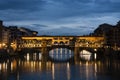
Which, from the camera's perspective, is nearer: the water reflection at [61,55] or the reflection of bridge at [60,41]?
the water reflection at [61,55]

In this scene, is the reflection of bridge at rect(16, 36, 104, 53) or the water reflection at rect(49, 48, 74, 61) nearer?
the water reflection at rect(49, 48, 74, 61)

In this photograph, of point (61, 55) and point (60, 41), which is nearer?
point (61, 55)

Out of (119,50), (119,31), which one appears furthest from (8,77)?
(119,31)

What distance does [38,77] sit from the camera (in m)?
49.6

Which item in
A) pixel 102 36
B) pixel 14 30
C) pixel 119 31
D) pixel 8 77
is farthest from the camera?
pixel 14 30

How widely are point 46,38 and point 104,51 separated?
74.0 ft

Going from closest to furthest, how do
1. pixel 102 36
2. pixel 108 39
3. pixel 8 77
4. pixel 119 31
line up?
pixel 8 77, pixel 119 31, pixel 108 39, pixel 102 36

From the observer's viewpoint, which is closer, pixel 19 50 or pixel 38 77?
pixel 38 77

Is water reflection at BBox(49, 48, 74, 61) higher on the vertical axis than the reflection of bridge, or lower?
lower

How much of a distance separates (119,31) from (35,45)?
25934mm

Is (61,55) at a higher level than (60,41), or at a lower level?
lower

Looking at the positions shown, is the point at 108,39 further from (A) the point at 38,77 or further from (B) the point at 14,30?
(A) the point at 38,77

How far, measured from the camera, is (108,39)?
372 ft

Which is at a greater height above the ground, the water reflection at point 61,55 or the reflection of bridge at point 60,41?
the reflection of bridge at point 60,41
